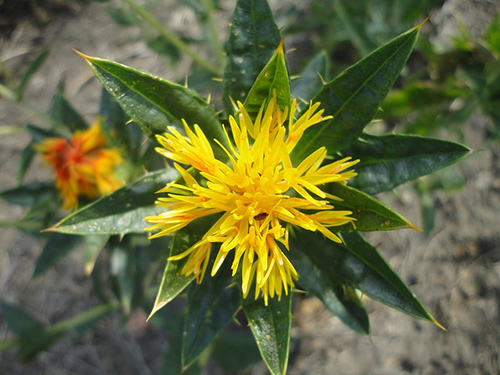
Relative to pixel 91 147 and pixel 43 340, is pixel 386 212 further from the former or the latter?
pixel 43 340

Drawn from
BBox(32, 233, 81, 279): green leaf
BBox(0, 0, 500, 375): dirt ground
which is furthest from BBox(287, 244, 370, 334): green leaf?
BBox(0, 0, 500, 375): dirt ground

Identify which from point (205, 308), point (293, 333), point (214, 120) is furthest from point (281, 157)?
point (293, 333)

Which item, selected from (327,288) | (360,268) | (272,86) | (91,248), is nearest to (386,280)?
(360,268)

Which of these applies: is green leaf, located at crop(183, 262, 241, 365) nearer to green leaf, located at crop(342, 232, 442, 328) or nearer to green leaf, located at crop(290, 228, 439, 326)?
green leaf, located at crop(290, 228, 439, 326)

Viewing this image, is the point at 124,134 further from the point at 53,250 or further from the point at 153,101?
the point at 153,101

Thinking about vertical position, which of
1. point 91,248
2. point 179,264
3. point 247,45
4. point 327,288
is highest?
point 247,45

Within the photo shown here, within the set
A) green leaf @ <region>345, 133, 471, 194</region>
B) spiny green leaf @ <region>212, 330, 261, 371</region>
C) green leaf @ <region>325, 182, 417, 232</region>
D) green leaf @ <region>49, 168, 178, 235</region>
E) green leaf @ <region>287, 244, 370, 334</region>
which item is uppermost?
green leaf @ <region>345, 133, 471, 194</region>
